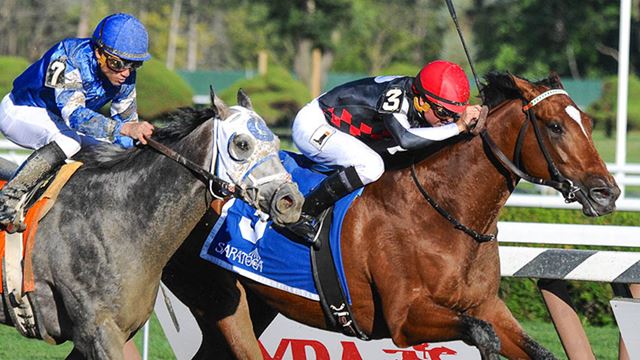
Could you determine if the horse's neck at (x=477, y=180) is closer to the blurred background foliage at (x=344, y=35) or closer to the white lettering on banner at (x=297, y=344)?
the white lettering on banner at (x=297, y=344)

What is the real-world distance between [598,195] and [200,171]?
1.61 metres

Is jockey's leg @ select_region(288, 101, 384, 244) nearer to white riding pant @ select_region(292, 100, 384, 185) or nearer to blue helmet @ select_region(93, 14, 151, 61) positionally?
white riding pant @ select_region(292, 100, 384, 185)

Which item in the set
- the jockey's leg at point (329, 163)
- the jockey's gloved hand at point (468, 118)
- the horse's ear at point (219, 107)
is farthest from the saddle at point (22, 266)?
the jockey's gloved hand at point (468, 118)

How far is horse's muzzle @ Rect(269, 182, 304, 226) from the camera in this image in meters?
4.08

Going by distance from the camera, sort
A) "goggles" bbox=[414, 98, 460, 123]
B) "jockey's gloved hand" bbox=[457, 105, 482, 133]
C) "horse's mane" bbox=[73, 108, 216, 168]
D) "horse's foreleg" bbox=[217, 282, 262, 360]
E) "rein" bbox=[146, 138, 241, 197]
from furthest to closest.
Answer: "horse's foreleg" bbox=[217, 282, 262, 360] < "goggles" bbox=[414, 98, 460, 123] < "jockey's gloved hand" bbox=[457, 105, 482, 133] < "horse's mane" bbox=[73, 108, 216, 168] < "rein" bbox=[146, 138, 241, 197]

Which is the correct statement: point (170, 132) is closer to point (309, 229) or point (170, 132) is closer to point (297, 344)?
point (309, 229)

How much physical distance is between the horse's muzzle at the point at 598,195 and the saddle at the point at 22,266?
212cm

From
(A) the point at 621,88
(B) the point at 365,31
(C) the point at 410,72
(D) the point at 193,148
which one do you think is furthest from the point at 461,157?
(B) the point at 365,31

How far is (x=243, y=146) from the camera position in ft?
13.7

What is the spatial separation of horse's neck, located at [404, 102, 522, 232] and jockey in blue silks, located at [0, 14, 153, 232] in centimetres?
130

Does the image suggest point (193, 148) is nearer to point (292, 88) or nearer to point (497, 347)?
point (497, 347)

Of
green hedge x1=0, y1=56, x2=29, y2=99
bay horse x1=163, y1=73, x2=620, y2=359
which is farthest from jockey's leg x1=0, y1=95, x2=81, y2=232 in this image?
green hedge x1=0, y1=56, x2=29, y2=99

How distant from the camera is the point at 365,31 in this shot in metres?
42.3

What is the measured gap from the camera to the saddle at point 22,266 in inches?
176
